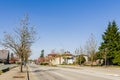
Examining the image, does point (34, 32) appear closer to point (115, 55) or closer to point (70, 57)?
point (115, 55)

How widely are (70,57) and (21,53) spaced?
349 ft

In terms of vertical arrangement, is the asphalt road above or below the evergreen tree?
below

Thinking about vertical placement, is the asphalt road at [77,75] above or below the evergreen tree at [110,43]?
below

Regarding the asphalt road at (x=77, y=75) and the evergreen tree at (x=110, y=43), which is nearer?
the asphalt road at (x=77, y=75)

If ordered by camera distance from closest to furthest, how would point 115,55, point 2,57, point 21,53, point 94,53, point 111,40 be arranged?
1. point 21,53
2. point 115,55
3. point 111,40
4. point 94,53
5. point 2,57

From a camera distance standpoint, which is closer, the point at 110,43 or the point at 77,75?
the point at 77,75

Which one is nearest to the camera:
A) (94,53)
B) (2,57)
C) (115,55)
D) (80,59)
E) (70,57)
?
(115,55)

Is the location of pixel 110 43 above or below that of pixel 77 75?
above

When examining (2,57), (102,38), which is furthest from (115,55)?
(2,57)

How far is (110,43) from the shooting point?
86188mm

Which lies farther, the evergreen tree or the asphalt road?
the evergreen tree

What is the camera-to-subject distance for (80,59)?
4387 inches

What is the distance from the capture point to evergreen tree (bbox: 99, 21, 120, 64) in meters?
84.6

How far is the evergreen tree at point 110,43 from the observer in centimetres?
8462
